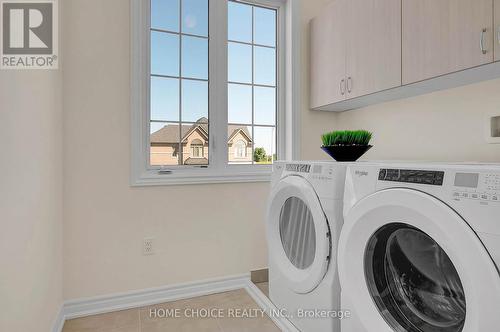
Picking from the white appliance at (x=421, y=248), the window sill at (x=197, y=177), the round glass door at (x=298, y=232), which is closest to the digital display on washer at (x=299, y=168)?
the round glass door at (x=298, y=232)

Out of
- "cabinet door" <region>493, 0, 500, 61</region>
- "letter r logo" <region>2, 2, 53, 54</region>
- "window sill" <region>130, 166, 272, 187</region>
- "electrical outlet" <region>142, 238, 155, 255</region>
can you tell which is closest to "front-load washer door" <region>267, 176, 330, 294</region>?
"window sill" <region>130, 166, 272, 187</region>

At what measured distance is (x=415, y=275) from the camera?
1.05 metres

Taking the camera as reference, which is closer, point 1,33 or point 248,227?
point 1,33

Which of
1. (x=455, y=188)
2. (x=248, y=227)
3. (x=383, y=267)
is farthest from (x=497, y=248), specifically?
(x=248, y=227)

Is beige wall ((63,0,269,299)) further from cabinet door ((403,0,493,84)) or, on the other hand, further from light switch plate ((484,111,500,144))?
light switch plate ((484,111,500,144))

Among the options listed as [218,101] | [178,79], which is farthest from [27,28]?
[218,101]

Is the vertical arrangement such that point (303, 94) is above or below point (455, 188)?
above

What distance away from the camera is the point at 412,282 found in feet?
3.52

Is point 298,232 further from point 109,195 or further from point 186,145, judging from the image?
point 109,195

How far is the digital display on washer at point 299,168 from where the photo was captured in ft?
4.95

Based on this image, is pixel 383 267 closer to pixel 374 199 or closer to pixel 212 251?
pixel 374 199

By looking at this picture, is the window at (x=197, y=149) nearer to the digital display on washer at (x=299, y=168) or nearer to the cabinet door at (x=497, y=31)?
the digital display on washer at (x=299, y=168)

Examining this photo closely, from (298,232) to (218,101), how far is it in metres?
1.14

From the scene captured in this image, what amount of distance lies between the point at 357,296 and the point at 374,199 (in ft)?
1.28
